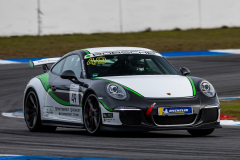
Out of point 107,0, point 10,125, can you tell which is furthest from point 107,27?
point 10,125

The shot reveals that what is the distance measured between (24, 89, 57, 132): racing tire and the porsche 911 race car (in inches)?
0.6

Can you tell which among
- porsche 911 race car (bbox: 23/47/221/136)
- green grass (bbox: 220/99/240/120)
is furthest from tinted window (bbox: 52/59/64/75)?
green grass (bbox: 220/99/240/120)

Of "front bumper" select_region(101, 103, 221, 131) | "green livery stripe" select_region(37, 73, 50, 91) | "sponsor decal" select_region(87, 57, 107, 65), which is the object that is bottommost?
"front bumper" select_region(101, 103, 221, 131)

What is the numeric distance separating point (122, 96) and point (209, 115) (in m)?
1.12

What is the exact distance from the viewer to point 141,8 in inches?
987

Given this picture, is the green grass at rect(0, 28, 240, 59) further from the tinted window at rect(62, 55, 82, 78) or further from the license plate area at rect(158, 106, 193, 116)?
the license plate area at rect(158, 106, 193, 116)

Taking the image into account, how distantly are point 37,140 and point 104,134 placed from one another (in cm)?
88

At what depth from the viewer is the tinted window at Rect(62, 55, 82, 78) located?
776cm

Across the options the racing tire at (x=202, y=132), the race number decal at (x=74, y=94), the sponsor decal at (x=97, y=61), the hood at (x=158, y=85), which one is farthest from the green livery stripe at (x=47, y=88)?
the racing tire at (x=202, y=132)

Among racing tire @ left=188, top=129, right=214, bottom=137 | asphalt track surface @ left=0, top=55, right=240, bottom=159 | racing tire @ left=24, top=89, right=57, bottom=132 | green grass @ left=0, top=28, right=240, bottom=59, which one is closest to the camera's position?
asphalt track surface @ left=0, top=55, right=240, bottom=159

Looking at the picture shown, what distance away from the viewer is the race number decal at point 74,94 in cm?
735

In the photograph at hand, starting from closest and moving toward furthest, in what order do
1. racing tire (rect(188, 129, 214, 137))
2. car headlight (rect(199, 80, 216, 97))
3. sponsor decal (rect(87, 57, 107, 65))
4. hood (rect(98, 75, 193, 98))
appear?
1. hood (rect(98, 75, 193, 98))
2. car headlight (rect(199, 80, 216, 97))
3. racing tire (rect(188, 129, 214, 137))
4. sponsor decal (rect(87, 57, 107, 65))

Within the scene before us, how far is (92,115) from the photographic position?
696cm

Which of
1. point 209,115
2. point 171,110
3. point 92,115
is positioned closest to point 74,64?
point 92,115
